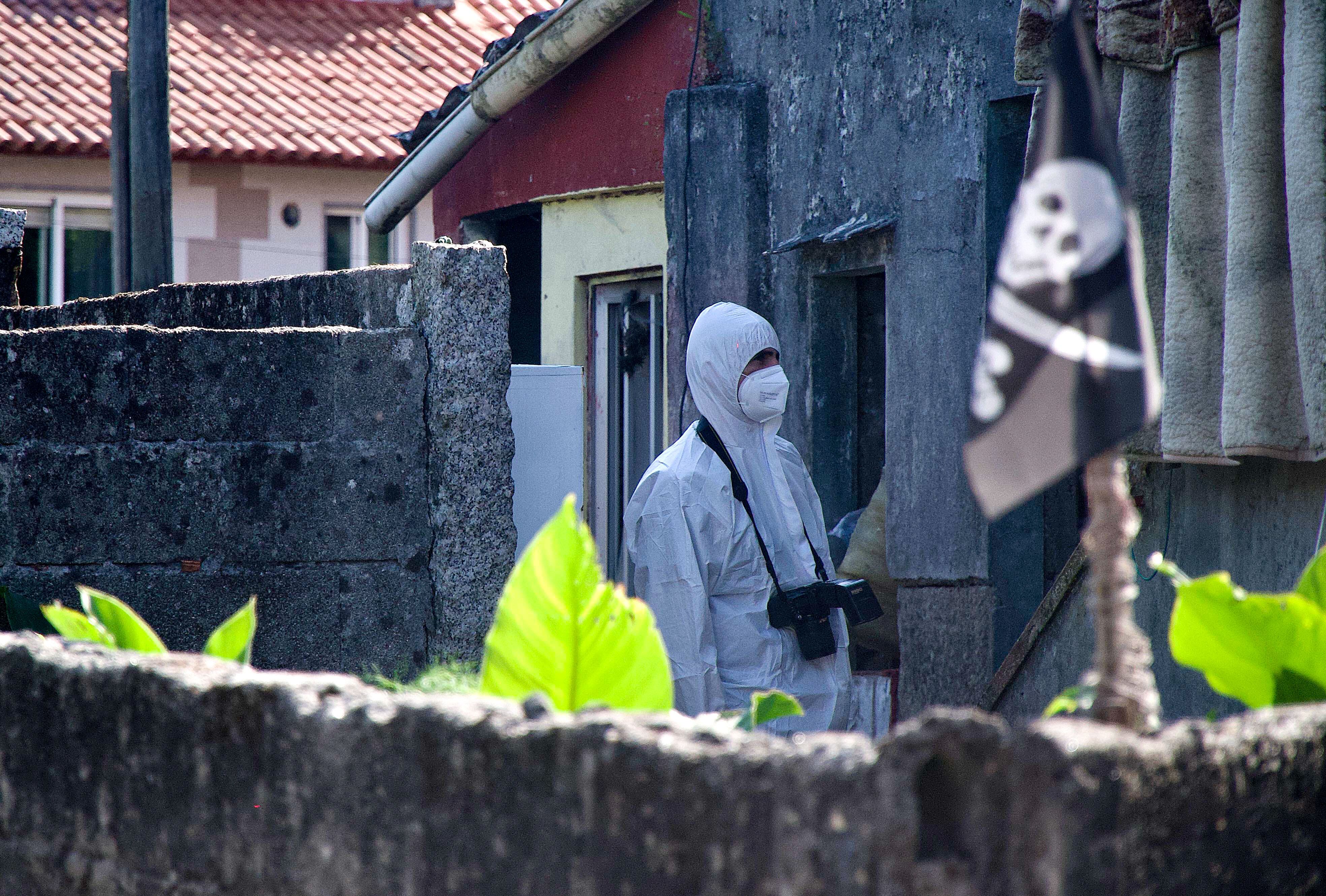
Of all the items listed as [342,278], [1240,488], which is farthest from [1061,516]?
[342,278]

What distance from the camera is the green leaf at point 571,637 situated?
2195 millimetres

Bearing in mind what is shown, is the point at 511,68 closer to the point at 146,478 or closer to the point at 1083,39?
the point at 146,478

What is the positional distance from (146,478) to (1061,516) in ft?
10.6

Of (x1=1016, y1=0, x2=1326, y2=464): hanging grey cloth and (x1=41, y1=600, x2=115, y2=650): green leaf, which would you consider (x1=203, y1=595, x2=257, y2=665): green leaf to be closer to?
(x1=41, y1=600, x2=115, y2=650): green leaf

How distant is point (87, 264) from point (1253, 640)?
14.5 meters

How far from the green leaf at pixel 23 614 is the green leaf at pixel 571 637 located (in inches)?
80.4

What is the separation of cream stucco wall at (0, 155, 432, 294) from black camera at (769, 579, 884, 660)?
1080 centimetres

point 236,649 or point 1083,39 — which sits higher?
point 1083,39

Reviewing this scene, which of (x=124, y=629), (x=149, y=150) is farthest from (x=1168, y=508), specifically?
(x=149, y=150)

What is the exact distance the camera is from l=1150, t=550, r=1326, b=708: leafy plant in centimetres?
201

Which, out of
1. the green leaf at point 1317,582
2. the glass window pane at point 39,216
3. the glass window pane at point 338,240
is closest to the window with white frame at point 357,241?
the glass window pane at point 338,240

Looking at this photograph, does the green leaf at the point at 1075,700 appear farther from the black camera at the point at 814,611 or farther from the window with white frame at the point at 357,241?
the window with white frame at the point at 357,241

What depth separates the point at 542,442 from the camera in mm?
4664

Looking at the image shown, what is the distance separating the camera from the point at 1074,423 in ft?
5.81
